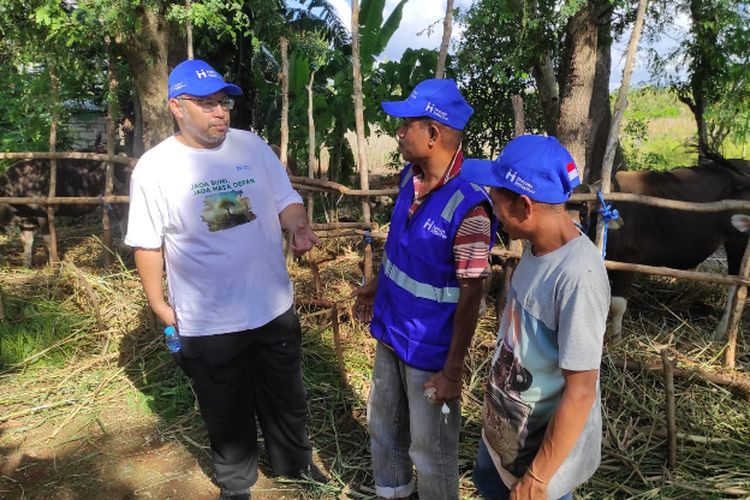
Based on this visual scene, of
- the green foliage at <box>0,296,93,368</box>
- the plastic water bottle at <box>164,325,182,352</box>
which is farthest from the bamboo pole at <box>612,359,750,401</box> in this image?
the green foliage at <box>0,296,93,368</box>

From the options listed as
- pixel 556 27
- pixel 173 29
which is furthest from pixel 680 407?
pixel 173 29

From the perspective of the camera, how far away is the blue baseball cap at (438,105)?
1.97 m

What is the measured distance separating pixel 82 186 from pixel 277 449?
5.75 meters

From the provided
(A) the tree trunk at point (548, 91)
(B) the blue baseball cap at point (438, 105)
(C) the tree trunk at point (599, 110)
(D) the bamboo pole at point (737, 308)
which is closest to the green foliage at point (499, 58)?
(A) the tree trunk at point (548, 91)

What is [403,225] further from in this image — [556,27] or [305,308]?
[556,27]

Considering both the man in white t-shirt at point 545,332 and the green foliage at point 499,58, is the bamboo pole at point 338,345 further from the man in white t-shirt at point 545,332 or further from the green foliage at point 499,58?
the green foliage at point 499,58

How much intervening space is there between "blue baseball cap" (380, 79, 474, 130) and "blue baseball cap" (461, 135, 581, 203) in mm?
439

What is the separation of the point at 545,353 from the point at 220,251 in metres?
1.45

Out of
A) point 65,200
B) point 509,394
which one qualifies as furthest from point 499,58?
point 509,394

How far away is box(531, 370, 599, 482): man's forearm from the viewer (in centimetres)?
145

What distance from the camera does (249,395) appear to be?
276 cm

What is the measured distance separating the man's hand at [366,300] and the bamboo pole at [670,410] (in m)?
1.48

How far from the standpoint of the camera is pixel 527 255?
1.69 meters

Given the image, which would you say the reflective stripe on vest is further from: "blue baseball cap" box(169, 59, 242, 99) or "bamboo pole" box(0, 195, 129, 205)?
"bamboo pole" box(0, 195, 129, 205)
